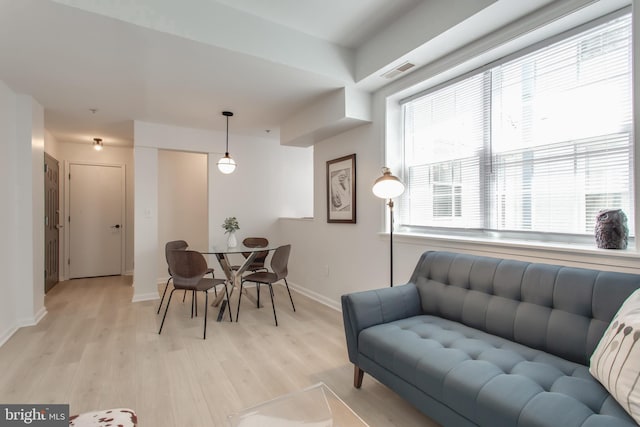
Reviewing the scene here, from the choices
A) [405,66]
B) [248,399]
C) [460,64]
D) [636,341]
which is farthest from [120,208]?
[636,341]

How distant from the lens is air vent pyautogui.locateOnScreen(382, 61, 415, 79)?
109 inches

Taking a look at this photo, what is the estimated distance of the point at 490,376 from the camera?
1351 mm

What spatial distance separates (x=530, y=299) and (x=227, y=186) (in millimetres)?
4377

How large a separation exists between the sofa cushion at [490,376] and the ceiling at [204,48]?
2.08m

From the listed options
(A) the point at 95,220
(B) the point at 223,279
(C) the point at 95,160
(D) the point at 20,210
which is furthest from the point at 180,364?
(C) the point at 95,160

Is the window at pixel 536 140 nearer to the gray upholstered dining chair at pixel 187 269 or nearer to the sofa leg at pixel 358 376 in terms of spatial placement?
the sofa leg at pixel 358 376

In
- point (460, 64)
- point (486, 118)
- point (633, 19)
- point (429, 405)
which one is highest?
point (460, 64)

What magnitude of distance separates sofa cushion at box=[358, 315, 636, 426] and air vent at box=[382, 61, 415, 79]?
7.21ft

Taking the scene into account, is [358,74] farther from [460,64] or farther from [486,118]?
[486,118]

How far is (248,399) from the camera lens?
1.99 meters

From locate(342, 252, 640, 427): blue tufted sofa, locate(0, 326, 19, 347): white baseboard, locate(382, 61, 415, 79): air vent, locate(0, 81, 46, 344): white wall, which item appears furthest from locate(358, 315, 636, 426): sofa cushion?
locate(0, 81, 46, 344): white wall

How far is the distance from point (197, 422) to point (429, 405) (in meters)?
1.29

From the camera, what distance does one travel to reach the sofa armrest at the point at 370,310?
2014mm

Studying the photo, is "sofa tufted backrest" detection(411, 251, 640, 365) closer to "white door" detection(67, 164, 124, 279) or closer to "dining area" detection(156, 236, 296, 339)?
"dining area" detection(156, 236, 296, 339)
